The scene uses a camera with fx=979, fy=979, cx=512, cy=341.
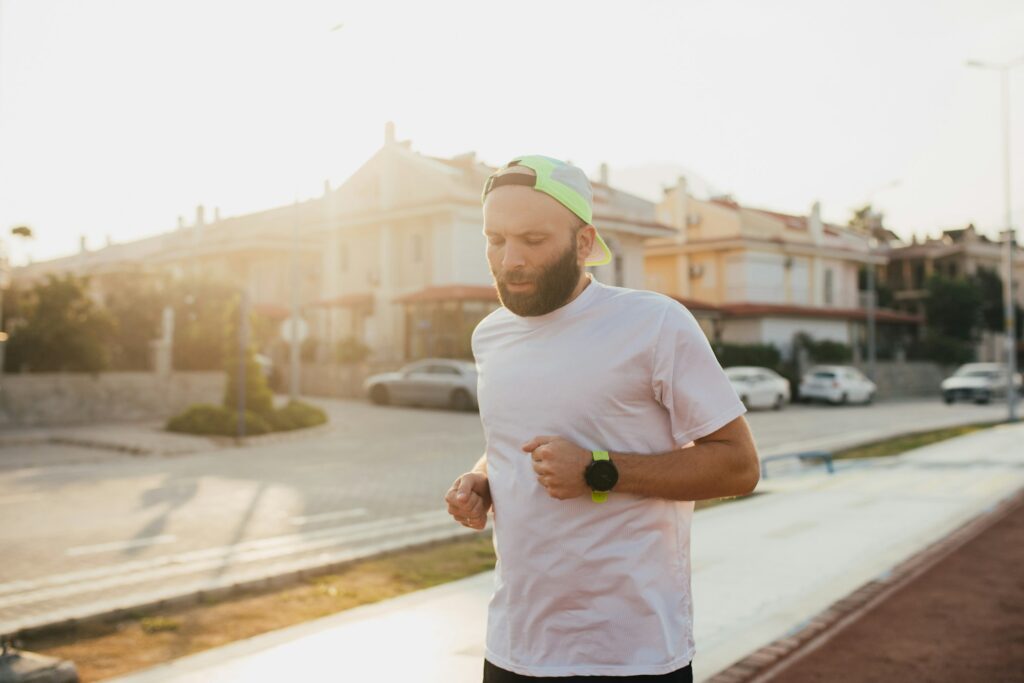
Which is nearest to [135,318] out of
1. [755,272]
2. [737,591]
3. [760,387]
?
[760,387]

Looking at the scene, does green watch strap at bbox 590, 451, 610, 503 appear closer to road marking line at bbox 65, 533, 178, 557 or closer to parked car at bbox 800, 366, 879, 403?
road marking line at bbox 65, 533, 178, 557

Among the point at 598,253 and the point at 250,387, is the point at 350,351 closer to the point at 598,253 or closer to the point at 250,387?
the point at 250,387

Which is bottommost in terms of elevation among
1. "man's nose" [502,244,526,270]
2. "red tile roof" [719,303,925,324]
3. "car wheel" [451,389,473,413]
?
"car wheel" [451,389,473,413]

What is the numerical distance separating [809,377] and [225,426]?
2540 cm

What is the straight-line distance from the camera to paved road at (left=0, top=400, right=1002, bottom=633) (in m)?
7.37

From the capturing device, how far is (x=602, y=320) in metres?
2.22

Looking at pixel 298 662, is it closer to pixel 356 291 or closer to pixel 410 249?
pixel 410 249

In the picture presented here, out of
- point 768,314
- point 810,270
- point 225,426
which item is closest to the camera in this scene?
point 225,426

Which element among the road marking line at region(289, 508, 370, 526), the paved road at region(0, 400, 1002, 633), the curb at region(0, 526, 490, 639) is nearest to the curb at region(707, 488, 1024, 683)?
the curb at region(0, 526, 490, 639)

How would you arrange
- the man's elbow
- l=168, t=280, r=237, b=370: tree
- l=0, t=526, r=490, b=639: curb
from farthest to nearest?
l=168, t=280, r=237, b=370: tree
l=0, t=526, r=490, b=639: curb
the man's elbow

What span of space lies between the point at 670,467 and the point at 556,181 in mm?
699

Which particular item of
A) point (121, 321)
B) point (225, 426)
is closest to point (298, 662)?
point (225, 426)

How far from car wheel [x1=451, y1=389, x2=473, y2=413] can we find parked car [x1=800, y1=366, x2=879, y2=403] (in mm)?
15710

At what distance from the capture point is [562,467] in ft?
6.91
